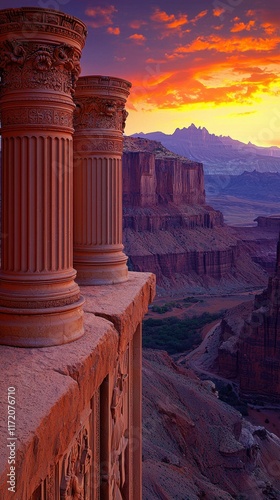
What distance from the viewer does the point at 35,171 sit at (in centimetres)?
394

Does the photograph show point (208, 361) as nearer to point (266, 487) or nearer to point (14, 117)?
point (266, 487)

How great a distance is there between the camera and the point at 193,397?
61.0 feet

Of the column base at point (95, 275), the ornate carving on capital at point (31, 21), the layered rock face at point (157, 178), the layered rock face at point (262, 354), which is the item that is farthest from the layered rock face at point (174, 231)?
the ornate carving on capital at point (31, 21)

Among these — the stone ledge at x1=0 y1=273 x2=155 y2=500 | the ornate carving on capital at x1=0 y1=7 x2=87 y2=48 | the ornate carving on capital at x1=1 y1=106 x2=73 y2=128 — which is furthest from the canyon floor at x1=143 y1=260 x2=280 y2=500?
the ornate carving on capital at x1=0 y1=7 x2=87 y2=48

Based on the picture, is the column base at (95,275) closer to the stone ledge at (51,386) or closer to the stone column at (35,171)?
the stone ledge at (51,386)

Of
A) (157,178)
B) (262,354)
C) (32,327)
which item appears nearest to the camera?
(32,327)

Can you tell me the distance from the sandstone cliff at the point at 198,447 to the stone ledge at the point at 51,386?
7669 mm

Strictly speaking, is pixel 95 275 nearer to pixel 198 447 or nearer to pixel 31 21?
pixel 31 21

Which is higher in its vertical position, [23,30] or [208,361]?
[23,30]

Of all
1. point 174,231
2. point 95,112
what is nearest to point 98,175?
point 95,112

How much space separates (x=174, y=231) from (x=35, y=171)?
7148 centimetres

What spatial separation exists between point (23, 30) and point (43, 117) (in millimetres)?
614

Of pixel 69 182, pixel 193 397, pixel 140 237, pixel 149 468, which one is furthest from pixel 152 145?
pixel 69 182

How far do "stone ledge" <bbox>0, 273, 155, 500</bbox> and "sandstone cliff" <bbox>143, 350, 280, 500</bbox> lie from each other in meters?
7.67
